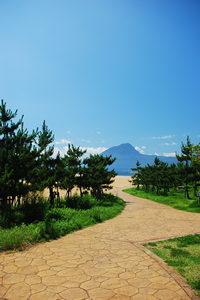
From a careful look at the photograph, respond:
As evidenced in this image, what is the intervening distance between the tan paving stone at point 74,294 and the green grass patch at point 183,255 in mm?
2288

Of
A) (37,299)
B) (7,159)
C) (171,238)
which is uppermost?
(7,159)

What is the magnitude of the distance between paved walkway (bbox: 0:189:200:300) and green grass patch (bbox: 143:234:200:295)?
225 mm

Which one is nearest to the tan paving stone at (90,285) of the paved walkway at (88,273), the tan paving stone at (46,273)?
the paved walkway at (88,273)

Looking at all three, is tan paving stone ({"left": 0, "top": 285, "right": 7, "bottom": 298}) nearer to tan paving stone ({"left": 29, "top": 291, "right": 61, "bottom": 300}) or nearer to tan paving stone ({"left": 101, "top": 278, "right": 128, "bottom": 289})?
tan paving stone ({"left": 29, "top": 291, "right": 61, "bottom": 300})

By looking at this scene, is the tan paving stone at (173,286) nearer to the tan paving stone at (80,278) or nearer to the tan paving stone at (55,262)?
the tan paving stone at (80,278)

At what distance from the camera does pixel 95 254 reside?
220 inches

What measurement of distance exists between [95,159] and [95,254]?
1538 centimetres

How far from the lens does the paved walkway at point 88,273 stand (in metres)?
3.52

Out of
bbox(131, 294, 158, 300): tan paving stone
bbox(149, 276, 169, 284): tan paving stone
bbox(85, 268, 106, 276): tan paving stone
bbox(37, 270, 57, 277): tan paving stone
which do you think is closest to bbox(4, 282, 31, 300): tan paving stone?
bbox(37, 270, 57, 277): tan paving stone

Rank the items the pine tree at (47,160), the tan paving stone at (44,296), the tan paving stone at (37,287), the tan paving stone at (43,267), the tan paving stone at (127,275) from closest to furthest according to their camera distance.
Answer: the tan paving stone at (44,296), the tan paving stone at (37,287), the tan paving stone at (127,275), the tan paving stone at (43,267), the pine tree at (47,160)

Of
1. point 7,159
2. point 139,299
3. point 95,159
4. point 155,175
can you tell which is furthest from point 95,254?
point 155,175

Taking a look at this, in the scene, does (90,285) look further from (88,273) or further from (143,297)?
(143,297)

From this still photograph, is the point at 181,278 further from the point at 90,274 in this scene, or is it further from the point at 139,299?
the point at 90,274

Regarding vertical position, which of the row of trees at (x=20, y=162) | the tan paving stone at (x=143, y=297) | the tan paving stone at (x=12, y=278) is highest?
the row of trees at (x=20, y=162)
